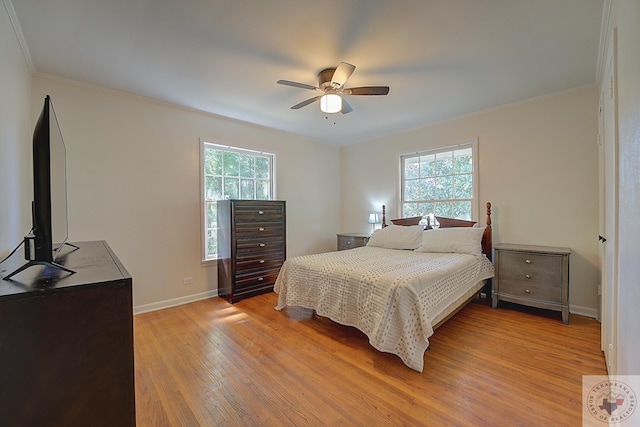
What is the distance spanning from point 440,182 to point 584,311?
218cm

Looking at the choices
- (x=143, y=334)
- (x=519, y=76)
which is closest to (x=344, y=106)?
(x=519, y=76)

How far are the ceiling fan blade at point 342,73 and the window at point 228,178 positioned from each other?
85.2 inches

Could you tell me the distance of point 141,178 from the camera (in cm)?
320

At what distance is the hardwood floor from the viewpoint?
1585 millimetres

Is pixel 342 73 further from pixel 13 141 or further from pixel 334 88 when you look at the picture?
pixel 13 141

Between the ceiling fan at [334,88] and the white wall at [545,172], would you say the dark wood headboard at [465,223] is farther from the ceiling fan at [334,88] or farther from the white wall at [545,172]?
the ceiling fan at [334,88]

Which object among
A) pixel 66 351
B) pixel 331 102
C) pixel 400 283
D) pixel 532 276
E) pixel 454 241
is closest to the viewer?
pixel 66 351

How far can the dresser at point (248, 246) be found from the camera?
353 centimetres

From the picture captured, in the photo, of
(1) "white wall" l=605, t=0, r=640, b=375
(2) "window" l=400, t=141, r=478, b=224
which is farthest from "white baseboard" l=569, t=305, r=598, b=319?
(1) "white wall" l=605, t=0, r=640, b=375

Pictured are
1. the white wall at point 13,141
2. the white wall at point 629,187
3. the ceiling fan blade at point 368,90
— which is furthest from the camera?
the ceiling fan blade at point 368,90

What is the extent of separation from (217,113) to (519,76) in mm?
3490

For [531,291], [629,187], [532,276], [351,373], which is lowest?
[351,373]

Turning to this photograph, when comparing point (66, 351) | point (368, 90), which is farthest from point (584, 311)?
point (66, 351)

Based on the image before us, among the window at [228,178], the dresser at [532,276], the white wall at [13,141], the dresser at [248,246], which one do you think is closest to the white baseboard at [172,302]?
the dresser at [248,246]
